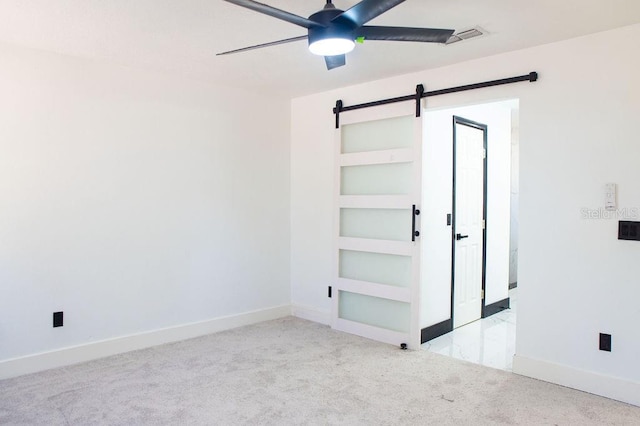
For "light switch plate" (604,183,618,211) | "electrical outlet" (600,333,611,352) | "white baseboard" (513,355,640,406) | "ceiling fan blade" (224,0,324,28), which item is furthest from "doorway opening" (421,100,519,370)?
"ceiling fan blade" (224,0,324,28)

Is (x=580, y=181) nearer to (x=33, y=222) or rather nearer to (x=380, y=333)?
(x=380, y=333)

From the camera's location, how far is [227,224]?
4.59m

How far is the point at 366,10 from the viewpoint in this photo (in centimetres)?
197

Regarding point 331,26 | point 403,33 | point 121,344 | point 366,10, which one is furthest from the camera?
point 121,344

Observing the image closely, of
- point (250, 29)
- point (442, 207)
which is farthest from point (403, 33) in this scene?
point (442, 207)

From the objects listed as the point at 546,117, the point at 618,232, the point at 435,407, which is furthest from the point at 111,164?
the point at 618,232

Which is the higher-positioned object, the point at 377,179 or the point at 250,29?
the point at 250,29

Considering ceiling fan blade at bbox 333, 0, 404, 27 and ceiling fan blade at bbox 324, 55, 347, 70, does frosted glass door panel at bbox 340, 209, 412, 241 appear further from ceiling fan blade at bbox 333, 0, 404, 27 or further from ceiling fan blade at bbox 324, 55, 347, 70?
ceiling fan blade at bbox 333, 0, 404, 27

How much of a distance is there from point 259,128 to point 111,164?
1.65 m

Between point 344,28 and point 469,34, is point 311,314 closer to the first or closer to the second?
point 469,34

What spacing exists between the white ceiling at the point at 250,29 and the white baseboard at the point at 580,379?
2.37 meters

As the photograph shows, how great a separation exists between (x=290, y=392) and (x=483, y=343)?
2052 mm

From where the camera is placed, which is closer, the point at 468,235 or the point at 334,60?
the point at 334,60

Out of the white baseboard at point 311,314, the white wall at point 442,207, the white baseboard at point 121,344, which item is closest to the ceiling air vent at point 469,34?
the white wall at point 442,207
